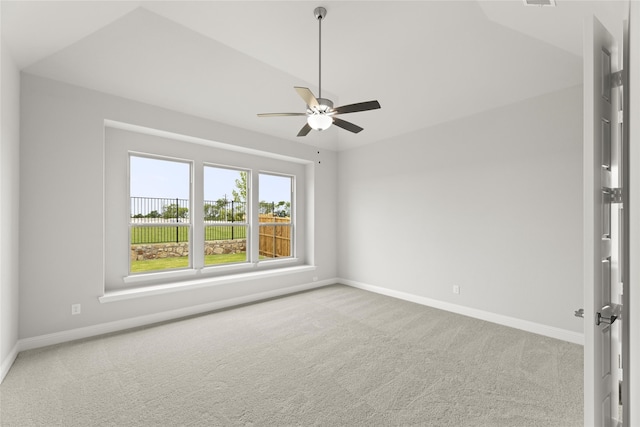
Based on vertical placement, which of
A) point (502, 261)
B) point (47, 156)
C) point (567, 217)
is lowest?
point (502, 261)

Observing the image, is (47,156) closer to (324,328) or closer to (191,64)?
(191,64)

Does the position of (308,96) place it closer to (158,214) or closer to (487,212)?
(487,212)

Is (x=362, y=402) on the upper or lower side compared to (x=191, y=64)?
lower

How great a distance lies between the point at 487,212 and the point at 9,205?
5477 mm

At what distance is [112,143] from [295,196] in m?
3.26

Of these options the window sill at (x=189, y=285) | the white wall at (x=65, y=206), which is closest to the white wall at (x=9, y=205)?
the white wall at (x=65, y=206)

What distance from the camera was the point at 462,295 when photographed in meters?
4.32

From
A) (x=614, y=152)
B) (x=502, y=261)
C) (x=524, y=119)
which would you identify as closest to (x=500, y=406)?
(x=614, y=152)

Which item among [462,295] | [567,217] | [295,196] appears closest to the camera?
[567,217]

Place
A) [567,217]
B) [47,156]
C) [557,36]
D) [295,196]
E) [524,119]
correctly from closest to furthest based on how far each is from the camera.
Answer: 1. [557,36]
2. [47,156]
3. [567,217]
4. [524,119]
5. [295,196]

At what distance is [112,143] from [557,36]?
5288 millimetres

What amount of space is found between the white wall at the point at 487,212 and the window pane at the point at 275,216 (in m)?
1.60

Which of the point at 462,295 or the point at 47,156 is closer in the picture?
the point at 47,156

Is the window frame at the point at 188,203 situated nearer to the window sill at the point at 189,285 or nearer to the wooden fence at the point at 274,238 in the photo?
the window sill at the point at 189,285
